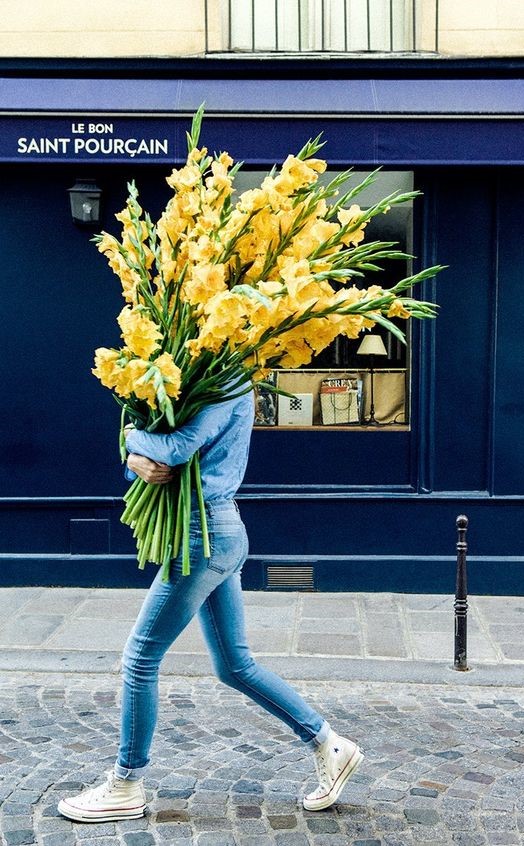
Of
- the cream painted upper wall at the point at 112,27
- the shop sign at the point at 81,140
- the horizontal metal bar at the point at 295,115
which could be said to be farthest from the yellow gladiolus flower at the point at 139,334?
the cream painted upper wall at the point at 112,27

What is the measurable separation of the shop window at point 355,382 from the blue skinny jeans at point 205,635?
4129 millimetres

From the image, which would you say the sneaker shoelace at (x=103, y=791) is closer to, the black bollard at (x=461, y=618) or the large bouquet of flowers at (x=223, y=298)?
the large bouquet of flowers at (x=223, y=298)

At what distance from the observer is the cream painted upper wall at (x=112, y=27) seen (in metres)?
7.38

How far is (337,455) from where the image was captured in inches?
297

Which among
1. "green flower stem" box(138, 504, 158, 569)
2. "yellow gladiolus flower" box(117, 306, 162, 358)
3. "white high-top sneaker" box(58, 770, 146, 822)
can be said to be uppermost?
"yellow gladiolus flower" box(117, 306, 162, 358)

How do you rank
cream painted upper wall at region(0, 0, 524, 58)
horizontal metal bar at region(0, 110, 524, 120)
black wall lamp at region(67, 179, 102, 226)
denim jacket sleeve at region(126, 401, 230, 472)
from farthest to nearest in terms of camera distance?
cream painted upper wall at region(0, 0, 524, 58)
black wall lamp at region(67, 179, 102, 226)
horizontal metal bar at region(0, 110, 524, 120)
denim jacket sleeve at region(126, 401, 230, 472)

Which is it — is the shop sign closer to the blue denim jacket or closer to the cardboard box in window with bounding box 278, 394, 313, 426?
the cardboard box in window with bounding box 278, 394, 313, 426

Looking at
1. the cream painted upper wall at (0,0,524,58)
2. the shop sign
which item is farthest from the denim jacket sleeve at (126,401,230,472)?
the cream painted upper wall at (0,0,524,58)

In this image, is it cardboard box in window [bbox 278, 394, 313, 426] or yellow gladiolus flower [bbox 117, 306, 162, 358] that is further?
cardboard box in window [bbox 278, 394, 313, 426]

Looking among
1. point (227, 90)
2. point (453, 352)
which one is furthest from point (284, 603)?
point (227, 90)

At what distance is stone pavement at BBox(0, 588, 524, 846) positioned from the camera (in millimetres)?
3611

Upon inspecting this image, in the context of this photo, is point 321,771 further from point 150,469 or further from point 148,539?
point 150,469

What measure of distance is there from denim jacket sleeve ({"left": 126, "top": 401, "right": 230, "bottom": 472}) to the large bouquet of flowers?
0.04 metres

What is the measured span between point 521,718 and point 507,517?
2721 millimetres
